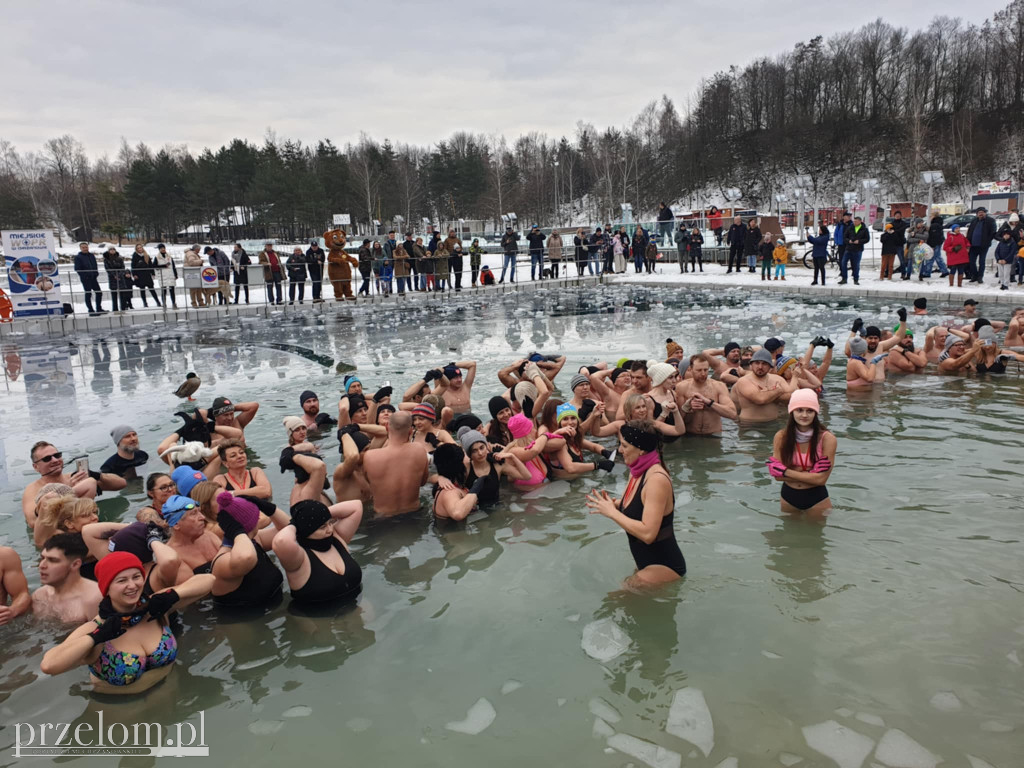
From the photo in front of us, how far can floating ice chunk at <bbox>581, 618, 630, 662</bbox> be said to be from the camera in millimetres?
3918

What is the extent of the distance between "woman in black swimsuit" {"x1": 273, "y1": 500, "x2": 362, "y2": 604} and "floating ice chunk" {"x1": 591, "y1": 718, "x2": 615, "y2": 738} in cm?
187

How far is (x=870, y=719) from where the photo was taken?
324 centimetres

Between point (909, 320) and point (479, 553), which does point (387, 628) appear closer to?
point (479, 553)

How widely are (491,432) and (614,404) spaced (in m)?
1.80

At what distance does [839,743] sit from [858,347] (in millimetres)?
7038

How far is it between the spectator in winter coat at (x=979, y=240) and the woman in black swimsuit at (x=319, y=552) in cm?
1655

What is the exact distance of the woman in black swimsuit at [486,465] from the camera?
18.4ft

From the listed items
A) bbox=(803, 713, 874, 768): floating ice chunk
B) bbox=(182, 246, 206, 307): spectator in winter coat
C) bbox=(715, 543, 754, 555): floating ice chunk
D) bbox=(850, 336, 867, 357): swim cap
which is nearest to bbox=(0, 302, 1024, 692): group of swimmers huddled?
bbox=(715, 543, 754, 555): floating ice chunk

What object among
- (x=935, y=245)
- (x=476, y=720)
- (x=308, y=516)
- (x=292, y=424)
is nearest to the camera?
(x=476, y=720)

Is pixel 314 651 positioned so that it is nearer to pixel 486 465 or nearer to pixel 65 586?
pixel 65 586

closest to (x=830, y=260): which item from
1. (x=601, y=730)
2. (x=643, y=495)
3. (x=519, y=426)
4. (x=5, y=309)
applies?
(x=519, y=426)

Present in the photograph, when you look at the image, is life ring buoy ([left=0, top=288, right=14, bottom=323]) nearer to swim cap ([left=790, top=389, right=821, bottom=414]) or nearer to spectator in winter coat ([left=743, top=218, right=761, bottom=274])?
swim cap ([left=790, top=389, right=821, bottom=414])

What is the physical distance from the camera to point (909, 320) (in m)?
14.2

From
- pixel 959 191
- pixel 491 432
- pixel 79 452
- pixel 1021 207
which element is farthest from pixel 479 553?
pixel 959 191
